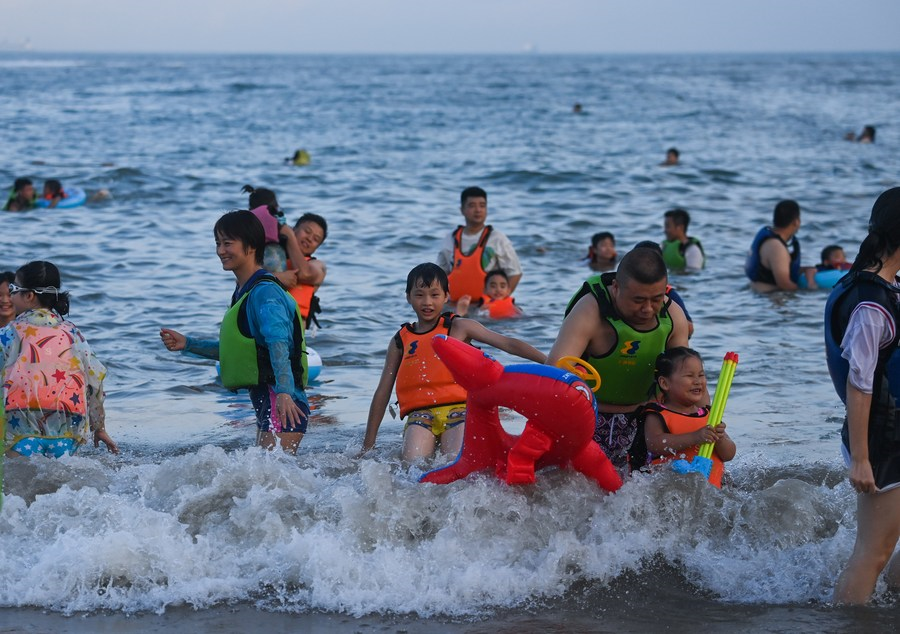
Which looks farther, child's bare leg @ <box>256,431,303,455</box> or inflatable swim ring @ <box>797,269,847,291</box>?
inflatable swim ring @ <box>797,269,847,291</box>

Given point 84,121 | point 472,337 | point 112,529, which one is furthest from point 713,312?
point 84,121

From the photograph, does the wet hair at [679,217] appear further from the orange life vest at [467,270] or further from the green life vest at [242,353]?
the green life vest at [242,353]

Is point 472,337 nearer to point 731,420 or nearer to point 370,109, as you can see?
point 731,420

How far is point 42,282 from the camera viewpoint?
6008 mm

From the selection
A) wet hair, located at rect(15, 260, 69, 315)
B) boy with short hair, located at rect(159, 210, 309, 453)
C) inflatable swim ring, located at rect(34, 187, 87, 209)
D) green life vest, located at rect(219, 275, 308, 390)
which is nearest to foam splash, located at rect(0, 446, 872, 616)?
boy with short hair, located at rect(159, 210, 309, 453)

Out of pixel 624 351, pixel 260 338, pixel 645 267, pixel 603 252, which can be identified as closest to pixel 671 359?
pixel 624 351

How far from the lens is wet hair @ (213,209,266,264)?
A: 5.69m

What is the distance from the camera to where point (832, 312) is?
13.9 ft

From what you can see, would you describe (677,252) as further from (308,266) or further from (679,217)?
(308,266)

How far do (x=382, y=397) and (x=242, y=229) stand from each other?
4.00ft

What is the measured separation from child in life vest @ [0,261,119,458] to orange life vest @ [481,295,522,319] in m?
5.38

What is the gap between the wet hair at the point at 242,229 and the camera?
5.69 metres

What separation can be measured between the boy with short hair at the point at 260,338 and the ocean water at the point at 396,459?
0.30 metres

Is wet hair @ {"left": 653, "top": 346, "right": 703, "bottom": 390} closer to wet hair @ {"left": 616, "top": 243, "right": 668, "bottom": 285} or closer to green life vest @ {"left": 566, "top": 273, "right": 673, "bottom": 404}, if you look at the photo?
green life vest @ {"left": 566, "top": 273, "right": 673, "bottom": 404}
